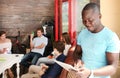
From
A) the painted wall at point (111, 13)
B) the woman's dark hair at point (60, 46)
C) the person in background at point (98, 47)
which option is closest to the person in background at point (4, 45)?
the woman's dark hair at point (60, 46)

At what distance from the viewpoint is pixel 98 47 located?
142cm

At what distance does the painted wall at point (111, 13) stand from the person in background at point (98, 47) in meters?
2.16

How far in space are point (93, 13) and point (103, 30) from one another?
0.14 m

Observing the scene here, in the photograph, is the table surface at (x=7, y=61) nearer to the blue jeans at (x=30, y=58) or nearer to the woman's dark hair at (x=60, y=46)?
the woman's dark hair at (x=60, y=46)

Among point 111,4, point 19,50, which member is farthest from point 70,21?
point 19,50

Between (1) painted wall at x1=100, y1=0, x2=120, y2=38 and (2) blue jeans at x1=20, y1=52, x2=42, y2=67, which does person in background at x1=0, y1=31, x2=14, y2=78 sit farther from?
(1) painted wall at x1=100, y1=0, x2=120, y2=38

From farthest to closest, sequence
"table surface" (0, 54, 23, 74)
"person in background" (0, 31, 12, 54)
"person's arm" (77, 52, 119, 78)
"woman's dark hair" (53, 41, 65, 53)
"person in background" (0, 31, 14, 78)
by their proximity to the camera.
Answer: "person in background" (0, 31, 12, 54) < "person in background" (0, 31, 14, 78) < "table surface" (0, 54, 23, 74) < "woman's dark hair" (53, 41, 65, 53) < "person's arm" (77, 52, 119, 78)

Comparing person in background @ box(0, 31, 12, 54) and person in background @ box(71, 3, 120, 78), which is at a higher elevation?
person in background @ box(71, 3, 120, 78)

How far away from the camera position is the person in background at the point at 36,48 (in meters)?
5.39

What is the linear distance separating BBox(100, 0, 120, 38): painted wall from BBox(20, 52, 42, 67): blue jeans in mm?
2300

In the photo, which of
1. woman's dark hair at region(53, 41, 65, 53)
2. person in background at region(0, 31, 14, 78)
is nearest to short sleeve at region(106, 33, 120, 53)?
woman's dark hair at region(53, 41, 65, 53)

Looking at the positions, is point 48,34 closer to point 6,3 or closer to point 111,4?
point 6,3

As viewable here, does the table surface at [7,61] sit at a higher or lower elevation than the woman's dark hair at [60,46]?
lower

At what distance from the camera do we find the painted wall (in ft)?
11.7
